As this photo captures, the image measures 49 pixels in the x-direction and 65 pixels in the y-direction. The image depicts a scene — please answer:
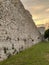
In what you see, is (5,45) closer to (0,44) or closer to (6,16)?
(0,44)

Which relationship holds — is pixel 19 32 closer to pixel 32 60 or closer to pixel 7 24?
pixel 7 24

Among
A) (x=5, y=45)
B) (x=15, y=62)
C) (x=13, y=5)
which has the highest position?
(x=13, y=5)

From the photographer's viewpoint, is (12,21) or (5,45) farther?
(12,21)

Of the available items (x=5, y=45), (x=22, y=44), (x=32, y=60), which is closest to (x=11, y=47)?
(x=5, y=45)

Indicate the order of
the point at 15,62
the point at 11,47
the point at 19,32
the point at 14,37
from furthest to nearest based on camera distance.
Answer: the point at 19,32 → the point at 14,37 → the point at 11,47 → the point at 15,62

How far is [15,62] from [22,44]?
566 centimetres

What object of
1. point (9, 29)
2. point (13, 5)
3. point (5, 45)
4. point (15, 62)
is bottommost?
point (15, 62)

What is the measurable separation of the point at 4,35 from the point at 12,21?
190 centimetres

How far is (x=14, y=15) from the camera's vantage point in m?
16.8

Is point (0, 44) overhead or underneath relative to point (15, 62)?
overhead

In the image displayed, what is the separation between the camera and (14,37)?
52.7 ft

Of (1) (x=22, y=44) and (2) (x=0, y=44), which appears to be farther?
(1) (x=22, y=44)

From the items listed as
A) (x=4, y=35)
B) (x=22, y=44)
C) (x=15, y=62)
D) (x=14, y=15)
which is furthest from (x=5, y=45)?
(x=22, y=44)

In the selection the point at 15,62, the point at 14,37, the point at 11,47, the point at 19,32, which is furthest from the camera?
the point at 19,32
